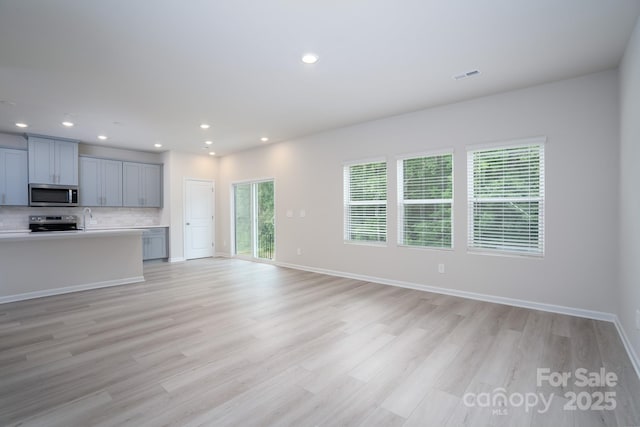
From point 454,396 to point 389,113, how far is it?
158 inches

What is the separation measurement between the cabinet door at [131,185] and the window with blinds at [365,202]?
523cm

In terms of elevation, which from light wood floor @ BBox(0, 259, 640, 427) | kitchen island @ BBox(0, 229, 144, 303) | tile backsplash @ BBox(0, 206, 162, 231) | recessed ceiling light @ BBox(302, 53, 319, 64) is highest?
recessed ceiling light @ BBox(302, 53, 319, 64)

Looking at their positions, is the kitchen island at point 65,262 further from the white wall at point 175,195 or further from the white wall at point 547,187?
the white wall at point 547,187

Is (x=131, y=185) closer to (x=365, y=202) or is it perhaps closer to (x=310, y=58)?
(x=365, y=202)

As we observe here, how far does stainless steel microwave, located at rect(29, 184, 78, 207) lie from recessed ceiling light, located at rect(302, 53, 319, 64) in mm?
6113

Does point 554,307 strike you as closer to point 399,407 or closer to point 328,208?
point 399,407

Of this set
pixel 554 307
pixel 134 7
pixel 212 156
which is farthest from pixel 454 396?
pixel 212 156

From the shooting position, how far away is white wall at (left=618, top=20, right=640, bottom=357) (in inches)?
97.0

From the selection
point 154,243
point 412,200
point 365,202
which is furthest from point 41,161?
point 412,200

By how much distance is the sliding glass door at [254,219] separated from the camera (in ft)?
24.2

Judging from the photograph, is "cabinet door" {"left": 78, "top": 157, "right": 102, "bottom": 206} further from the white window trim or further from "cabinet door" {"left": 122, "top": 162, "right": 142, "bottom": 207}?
the white window trim

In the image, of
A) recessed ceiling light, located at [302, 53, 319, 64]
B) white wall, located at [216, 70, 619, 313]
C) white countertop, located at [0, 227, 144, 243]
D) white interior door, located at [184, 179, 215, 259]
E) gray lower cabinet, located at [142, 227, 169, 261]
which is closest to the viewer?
recessed ceiling light, located at [302, 53, 319, 64]

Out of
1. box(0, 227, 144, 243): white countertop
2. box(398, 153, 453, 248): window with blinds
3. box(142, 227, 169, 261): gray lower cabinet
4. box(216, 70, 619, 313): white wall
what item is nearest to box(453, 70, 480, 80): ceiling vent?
box(216, 70, 619, 313): white wall

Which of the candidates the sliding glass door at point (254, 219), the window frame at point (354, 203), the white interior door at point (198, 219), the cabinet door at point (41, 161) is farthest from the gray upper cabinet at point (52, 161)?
the window frame at point (354, 203)
